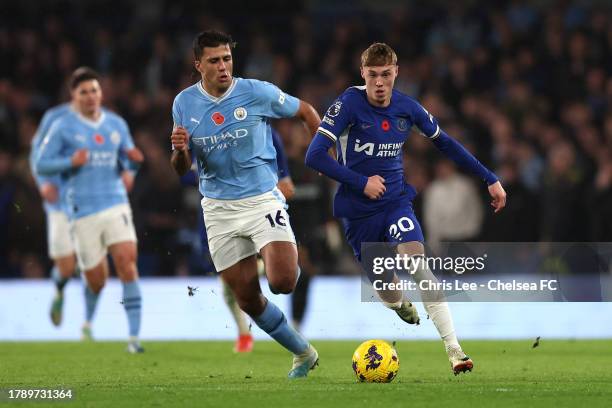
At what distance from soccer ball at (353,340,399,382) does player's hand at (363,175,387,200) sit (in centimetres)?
96

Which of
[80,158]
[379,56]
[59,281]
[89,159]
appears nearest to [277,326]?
[379,56]

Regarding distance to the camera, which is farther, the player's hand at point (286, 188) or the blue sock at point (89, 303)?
the blue sock at point (89, 303)

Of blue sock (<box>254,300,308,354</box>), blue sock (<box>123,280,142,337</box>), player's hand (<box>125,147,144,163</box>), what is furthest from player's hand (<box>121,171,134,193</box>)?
blue sock (<box>254,300,308,354</box>)

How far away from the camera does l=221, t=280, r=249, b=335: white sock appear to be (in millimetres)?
12234

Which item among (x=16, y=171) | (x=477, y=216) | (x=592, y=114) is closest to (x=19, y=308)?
(x=16, y=171)

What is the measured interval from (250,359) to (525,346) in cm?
289

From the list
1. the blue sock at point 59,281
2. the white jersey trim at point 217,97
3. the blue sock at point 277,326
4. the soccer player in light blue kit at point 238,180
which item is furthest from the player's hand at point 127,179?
the blue sock at point 277,326

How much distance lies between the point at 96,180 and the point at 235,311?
1.80 metres

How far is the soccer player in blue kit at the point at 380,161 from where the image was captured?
8.64 meters

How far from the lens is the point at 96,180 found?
11992mm

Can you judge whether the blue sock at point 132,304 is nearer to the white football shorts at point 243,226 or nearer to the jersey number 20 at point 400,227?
the white football shorts at point 243,226

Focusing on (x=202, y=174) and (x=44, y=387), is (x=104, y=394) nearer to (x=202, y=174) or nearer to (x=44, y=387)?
(x=44, y=387)

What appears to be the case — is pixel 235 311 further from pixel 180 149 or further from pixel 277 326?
pixel 180 149

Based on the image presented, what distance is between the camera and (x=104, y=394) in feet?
25.8
